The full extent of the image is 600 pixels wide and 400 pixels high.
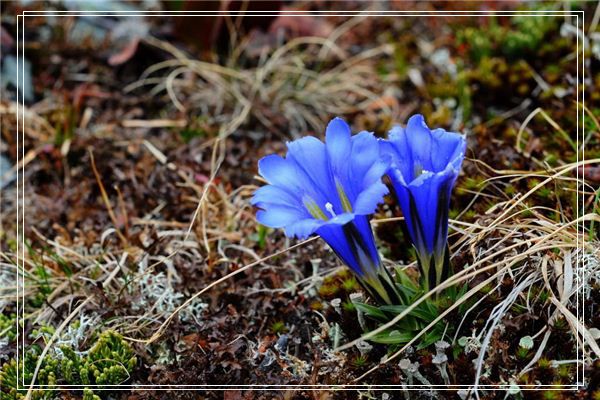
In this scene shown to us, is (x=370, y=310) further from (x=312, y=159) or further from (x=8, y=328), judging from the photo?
(x=8, y=328)

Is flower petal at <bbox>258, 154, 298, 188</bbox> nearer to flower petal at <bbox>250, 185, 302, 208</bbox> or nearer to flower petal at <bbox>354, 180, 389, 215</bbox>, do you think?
flower petal at <bbox>250, 185, 302, 208</bbox>

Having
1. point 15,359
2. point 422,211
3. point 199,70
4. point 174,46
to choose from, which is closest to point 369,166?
point 422,211

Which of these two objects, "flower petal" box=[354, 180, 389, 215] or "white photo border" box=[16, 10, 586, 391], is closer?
"flower petal" box=[354, 180, 389, 215]

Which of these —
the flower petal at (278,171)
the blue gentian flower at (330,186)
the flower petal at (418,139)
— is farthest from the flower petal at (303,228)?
the flower petal at (418,139)

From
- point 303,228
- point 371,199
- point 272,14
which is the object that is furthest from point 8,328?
point 272,14

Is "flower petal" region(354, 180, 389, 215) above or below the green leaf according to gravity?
above

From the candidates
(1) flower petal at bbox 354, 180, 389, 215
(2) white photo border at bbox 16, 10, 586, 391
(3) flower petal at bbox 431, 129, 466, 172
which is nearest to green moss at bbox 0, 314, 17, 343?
(2) white photo border at bbox 16, 10, 586, 391

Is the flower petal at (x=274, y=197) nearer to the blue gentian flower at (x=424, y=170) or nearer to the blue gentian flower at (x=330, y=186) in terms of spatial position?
the blue gentian flower at (x=330, y=186)
